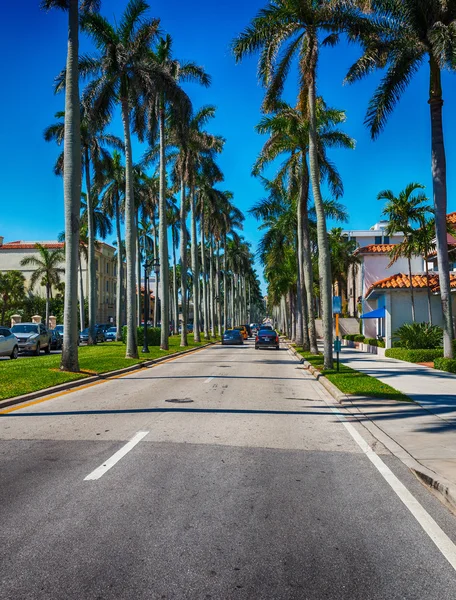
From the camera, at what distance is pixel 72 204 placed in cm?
1761

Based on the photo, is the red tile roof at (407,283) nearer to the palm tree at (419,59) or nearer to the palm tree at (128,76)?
the palm tree at (419,59)

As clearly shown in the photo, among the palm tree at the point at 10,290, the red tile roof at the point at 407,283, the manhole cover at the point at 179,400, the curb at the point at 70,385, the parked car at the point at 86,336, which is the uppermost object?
the palm tree at the point at 10,290

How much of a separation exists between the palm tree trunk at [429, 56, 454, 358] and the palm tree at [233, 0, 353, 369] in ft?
13.0

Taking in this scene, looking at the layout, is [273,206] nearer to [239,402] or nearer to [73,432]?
[239,402]

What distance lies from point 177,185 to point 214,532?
4026cm

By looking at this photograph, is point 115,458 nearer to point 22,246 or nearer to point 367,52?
point 367,52

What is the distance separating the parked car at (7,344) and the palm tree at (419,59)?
19.2 meters

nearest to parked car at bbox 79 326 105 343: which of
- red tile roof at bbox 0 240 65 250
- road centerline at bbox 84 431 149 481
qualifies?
road centerline at bbox 84 431 149 481

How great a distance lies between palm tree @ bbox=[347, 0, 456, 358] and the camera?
19.0m

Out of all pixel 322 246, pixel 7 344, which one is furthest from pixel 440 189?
pixel 7 344

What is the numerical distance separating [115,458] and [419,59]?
19193mm

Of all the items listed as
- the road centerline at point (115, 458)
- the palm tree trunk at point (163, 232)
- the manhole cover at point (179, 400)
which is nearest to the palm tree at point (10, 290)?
the palm tree trunk at point (163, 232)

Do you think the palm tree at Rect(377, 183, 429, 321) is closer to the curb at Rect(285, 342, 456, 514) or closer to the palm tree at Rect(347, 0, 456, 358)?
the palm tree at Rect(347, 0, 456, 358)

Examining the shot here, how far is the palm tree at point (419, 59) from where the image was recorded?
1895 cm
